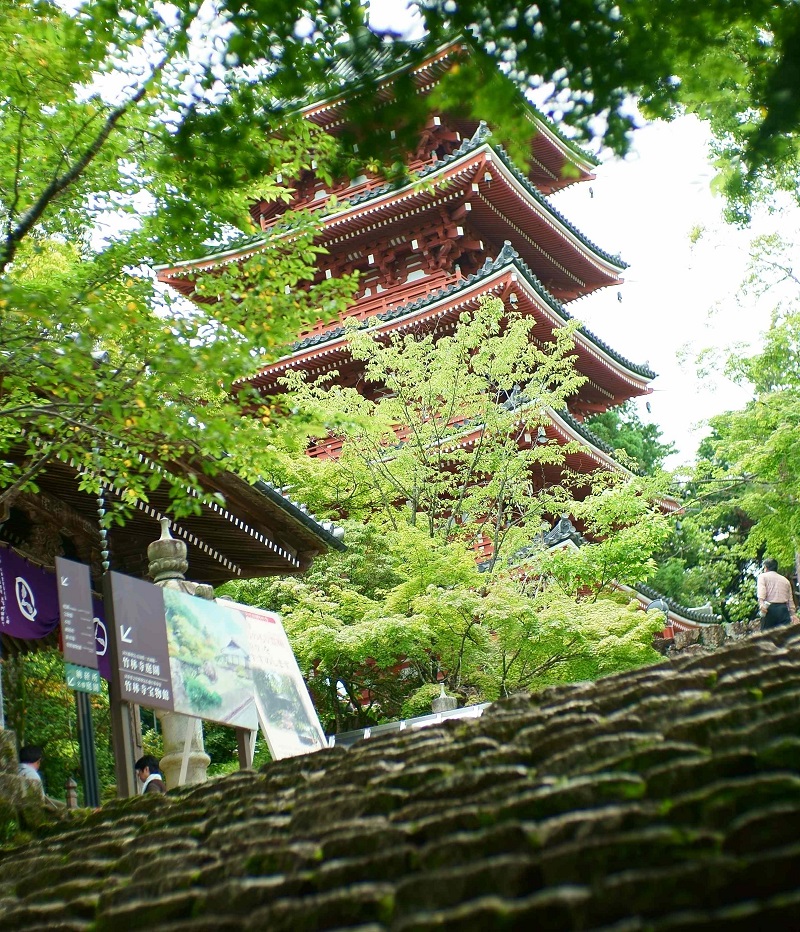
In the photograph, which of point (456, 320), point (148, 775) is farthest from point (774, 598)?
point (456, 320)

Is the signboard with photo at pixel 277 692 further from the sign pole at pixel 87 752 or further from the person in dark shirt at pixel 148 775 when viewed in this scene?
the sign pole at pixel 87 752

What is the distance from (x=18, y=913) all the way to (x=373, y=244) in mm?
23951

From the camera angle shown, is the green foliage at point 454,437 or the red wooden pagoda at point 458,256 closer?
the green foliage at point 454,437

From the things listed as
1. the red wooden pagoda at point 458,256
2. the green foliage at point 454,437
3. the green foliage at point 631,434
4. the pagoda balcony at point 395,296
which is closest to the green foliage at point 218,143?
the green foliage at point 454,437

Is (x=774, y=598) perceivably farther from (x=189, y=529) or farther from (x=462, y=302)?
(x=462, y=302)

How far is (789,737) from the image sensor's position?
3867mm

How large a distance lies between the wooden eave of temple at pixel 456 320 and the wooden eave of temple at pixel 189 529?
965cm

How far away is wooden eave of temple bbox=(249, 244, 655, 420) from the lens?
23328 millimetres

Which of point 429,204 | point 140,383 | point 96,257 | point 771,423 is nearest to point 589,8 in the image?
point 140,383

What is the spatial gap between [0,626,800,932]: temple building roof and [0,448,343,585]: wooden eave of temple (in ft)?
19.5

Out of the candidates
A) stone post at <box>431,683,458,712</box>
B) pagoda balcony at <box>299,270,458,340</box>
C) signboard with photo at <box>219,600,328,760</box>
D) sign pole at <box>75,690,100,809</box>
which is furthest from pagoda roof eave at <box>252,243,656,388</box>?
sign pole at <box>75,690,100,809</box>

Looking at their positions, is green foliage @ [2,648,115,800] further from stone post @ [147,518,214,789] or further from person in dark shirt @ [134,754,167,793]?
person in dark shirt @ [134,754,167,793]

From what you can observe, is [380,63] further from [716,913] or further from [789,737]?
[716,913]

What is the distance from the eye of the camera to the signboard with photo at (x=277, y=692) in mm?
9789
